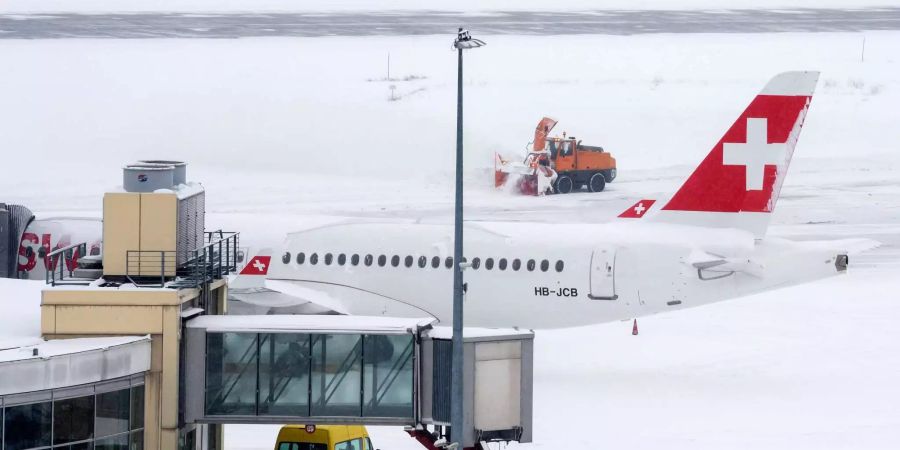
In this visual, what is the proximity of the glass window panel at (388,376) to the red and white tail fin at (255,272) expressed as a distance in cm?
1586

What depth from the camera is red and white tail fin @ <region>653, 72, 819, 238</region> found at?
40906 mm

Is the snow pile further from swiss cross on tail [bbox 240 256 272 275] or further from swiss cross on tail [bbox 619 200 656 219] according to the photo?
swiss cross on tail [bbox 619 200 656 219]

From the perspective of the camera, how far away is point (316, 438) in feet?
101

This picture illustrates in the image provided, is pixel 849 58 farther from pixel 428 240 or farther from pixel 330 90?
pixel 428 240

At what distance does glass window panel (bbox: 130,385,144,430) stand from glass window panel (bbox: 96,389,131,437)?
0.12m

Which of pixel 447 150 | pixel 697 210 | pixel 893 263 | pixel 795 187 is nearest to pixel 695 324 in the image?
pixel 697 210

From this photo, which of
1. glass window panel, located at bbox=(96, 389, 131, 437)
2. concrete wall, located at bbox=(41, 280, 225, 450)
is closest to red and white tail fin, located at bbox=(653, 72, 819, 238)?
concrete wall, located at bbox=(41, 280, 225, 450)

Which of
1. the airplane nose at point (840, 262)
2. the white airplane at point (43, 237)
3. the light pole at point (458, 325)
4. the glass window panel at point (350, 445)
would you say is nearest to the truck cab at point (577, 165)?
the white airplane at point (43, 237)

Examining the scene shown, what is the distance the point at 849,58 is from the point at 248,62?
3301 cm

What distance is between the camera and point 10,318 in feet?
89.9

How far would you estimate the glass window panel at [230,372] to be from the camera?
26.6m

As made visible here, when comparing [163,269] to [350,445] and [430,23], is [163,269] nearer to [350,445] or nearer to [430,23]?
[350,445]

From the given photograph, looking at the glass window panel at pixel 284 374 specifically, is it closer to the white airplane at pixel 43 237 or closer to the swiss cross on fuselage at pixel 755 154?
the white airplane at pixel 43 237

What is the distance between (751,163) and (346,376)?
17670mm
